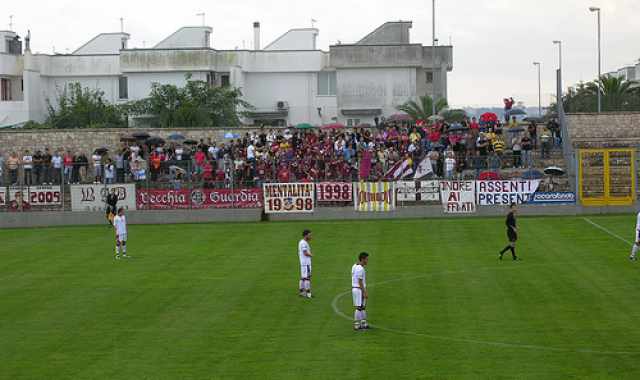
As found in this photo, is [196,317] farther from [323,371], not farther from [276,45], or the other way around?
[276,45]

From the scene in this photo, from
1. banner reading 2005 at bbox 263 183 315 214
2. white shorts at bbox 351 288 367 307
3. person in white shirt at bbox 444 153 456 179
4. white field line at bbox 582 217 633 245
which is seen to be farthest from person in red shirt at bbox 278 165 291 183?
white shorts at bbox 351 288 367 307

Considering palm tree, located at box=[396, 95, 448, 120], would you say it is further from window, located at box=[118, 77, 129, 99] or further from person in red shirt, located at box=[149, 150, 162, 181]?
person in red shirt, located at box=[149, 150, 162, 181]

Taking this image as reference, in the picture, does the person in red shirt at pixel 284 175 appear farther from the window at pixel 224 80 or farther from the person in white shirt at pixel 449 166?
the window at pixel 224 80

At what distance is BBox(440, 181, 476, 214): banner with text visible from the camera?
52.9 m

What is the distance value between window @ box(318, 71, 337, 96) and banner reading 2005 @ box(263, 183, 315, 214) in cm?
3531

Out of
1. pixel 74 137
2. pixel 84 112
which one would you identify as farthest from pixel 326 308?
pixel 84 112

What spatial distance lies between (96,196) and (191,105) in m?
26.1

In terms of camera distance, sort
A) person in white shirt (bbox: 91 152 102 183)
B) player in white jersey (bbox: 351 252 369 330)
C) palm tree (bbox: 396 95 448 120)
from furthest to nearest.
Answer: palm tree (bbox: 396 95 448 120) → person in white shirt (bbox: 91 152 102 183) → player in white jersey (bbox: 351 252 369 330)

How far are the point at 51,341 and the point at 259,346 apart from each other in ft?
16.8

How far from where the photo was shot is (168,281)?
1341 inches

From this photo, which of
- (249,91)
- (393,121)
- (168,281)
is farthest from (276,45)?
(168,281)

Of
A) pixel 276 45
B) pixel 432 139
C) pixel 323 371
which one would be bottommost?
pixel 323 371

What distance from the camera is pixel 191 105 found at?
8025 centimetres

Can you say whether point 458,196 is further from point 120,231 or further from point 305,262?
point 305,262
